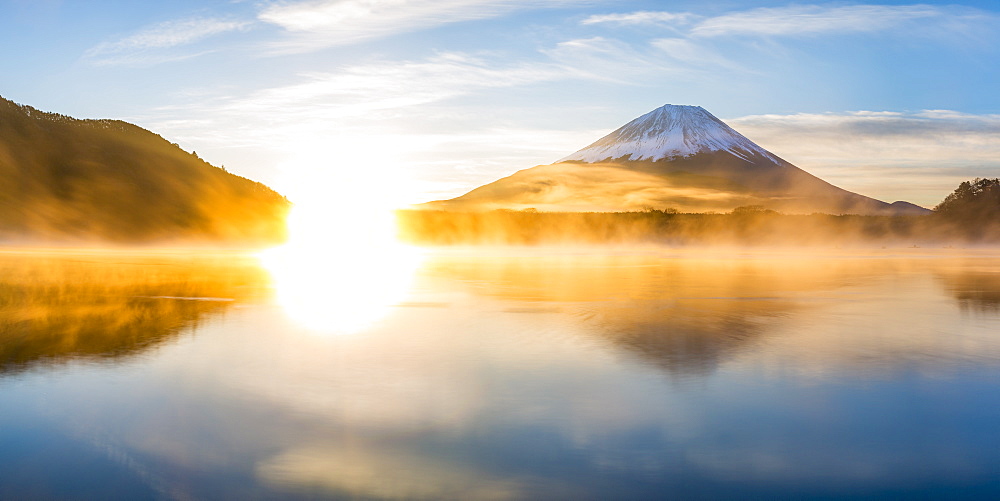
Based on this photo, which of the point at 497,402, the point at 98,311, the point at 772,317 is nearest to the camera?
the point at 497,402

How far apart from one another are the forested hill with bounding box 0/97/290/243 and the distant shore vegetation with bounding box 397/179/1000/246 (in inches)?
1277

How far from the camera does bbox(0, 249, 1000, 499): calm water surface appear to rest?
267 inches

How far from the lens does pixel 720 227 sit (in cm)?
13588

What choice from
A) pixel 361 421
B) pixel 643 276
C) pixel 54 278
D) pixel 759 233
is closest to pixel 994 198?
pixel 759 233

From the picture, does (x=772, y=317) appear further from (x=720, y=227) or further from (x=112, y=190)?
(x=112, y=190)

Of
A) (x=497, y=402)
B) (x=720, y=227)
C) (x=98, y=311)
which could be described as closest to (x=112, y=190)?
(x=720, y=227)

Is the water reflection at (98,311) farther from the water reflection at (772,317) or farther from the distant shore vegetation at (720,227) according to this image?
the distant shore vegetation at (720,227)

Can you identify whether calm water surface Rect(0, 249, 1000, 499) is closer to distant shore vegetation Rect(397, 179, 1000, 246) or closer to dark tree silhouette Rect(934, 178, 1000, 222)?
distant shore vegetation Rect(397, 179, 1000, 246)

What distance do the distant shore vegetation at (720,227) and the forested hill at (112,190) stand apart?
3244 cm

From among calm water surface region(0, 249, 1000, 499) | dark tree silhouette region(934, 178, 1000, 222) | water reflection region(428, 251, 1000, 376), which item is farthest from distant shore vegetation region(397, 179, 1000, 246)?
calm water surface region(0, 249, 1000, 499)

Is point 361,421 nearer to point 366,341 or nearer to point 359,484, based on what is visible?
point 359,484

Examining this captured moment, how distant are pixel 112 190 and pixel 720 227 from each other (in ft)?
344

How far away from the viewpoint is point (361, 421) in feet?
28.5

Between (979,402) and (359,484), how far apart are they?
739 centimetres
